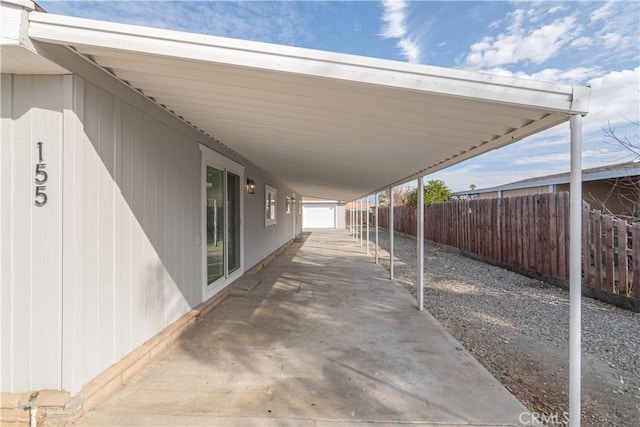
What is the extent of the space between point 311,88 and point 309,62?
1.18 feet

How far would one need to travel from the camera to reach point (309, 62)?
187 cm

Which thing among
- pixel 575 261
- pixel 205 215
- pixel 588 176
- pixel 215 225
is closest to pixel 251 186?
pixel 215 225

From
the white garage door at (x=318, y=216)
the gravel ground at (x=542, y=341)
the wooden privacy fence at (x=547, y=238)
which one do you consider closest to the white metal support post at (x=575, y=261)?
the gravel ground at (x=542, y=341)

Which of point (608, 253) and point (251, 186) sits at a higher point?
point (251, 186)

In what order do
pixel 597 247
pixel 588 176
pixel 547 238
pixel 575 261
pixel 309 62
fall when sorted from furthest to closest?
pixel 588 176, pixel 547 238, pixel 597 247, pixel 575 261, pixel 309 62

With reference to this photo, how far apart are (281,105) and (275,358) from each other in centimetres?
236

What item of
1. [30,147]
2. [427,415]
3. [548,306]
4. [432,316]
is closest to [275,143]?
[30,147]

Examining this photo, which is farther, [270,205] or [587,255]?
[270,205]

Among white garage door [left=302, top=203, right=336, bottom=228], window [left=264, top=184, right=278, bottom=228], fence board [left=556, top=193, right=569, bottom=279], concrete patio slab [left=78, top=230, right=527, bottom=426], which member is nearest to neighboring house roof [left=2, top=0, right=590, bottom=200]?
concrete patio slab [left=78, top=230, right=527, bottom=426]

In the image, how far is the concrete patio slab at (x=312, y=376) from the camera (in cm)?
220

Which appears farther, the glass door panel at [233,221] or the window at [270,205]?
the window at [270,205]

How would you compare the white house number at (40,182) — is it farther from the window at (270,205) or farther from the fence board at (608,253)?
the fence board at (608,253)

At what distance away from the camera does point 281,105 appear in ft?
9.04

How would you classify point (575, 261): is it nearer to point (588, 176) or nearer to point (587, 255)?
point (587, 255)
